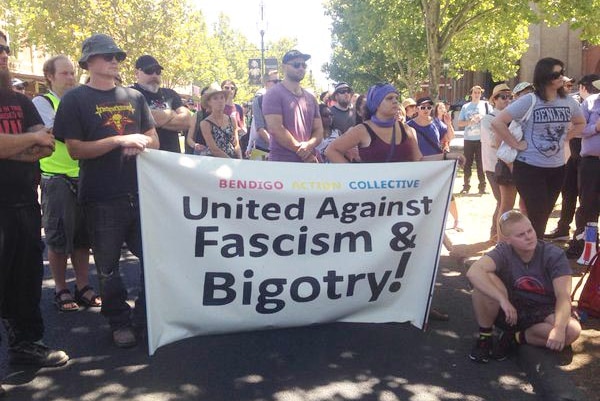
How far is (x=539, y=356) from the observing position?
3.80 m

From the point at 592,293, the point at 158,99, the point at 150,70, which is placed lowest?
the point at 592,293

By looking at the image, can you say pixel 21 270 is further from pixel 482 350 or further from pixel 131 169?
pixel 482 350

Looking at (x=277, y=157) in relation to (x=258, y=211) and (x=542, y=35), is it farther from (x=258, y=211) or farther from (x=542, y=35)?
(x=542, y=35)

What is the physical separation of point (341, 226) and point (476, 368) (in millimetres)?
1259

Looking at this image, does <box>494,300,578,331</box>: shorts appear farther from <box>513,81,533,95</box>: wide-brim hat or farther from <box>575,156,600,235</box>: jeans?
<box>513,81,533,95</box>: wide-brim hat

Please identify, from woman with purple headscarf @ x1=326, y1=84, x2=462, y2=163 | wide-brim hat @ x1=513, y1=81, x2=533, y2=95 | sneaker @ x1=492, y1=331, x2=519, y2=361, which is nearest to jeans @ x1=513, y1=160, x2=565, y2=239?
woman with purple headscarf @ x1=326, y1=84, x2=462, y2=163

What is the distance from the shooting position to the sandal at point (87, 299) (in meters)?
5.05

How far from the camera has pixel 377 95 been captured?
446 centimetres

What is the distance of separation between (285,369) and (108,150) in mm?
1787

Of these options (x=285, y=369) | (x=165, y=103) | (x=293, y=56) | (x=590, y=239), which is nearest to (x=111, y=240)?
(x=285, y=369)

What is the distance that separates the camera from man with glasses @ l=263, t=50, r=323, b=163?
17.0 feet

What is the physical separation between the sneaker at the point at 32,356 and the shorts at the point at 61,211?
1.13 meters

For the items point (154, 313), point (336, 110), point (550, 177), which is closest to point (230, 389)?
point (154, 313)

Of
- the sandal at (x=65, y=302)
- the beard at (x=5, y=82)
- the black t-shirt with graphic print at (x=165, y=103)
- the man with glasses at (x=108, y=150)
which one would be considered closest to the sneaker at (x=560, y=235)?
the black t-shirt with graphic print at (x=165, y=103)
